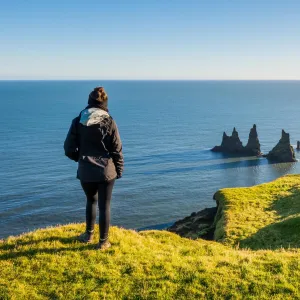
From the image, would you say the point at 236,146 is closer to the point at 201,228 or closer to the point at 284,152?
the point at 284,152

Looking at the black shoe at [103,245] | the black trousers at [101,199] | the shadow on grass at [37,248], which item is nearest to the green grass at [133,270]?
the shadow on grass at [37,248]

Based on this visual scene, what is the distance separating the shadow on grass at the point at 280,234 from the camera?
2068 centimetres

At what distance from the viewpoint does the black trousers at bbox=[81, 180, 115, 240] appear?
33.3ft

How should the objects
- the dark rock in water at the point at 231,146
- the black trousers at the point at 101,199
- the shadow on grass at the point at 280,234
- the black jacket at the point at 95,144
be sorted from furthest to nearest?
the dark rock in water at the point at 231,146 → the shadow on grass at the point at 280,234 → the black trousers at the point at 101,199 → the black jacket at the point at 95,144

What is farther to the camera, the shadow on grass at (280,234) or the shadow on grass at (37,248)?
the shadow on grass at (280,234)

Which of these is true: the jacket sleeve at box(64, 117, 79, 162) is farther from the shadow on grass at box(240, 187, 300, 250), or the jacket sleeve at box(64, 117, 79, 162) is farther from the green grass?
the shadow on grass at box(240, 187, 300, 250)

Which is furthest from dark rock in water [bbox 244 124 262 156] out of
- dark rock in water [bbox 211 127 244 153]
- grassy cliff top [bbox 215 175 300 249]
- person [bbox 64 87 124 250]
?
person [bbox 64 87 124 250]

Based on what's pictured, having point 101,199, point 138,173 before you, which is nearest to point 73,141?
point 101,199

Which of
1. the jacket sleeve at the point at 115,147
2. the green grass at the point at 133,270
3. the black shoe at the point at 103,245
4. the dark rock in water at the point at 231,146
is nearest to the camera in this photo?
the green grass at the point at 133,270

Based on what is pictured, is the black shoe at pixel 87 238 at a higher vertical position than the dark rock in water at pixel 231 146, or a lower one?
higher

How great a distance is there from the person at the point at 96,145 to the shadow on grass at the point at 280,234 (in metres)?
12.6

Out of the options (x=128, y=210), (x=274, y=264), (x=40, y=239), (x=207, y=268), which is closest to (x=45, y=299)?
(x=40, y=239)

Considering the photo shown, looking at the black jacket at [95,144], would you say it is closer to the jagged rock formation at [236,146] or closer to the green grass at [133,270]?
the green grass at [133,270]

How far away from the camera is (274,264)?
1020cm
